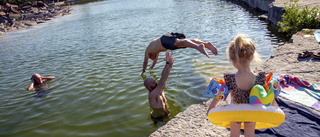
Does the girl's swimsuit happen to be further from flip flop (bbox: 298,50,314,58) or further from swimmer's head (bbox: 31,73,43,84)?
swimmer's head (bbox: 31,73,43,84)

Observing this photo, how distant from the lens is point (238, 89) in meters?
3.15

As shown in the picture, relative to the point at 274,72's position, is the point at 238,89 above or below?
above

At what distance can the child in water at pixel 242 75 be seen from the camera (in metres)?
2.90

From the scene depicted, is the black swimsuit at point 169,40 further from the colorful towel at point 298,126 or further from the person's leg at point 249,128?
the person's leg at point 249,128

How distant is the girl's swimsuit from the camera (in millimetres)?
3096

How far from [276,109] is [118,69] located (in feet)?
23.1

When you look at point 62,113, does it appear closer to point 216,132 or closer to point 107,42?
point 216,132

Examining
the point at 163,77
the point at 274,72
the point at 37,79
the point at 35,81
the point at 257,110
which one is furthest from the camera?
the point at 35,81

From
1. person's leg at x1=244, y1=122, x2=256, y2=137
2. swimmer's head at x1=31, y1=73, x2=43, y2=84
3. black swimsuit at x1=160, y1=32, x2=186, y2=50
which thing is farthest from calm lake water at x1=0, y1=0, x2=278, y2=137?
person's leg at x1=244, y1=122, x2=256, y2=137

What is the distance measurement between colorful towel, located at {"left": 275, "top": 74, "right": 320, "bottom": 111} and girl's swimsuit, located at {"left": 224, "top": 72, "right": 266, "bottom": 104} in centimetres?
208

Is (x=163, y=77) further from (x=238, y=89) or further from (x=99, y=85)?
(x=99, y=85)

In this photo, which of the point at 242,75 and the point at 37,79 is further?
the point at 37,79

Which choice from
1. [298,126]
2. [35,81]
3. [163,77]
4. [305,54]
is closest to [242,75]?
[298,126]

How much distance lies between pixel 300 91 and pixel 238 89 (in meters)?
2.69
